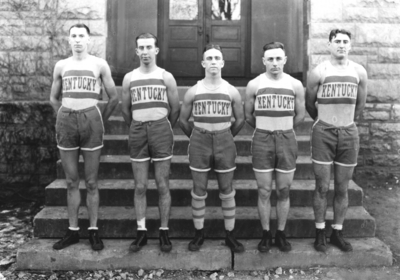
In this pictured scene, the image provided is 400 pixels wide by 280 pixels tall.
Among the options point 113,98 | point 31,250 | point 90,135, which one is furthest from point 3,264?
point 113,98

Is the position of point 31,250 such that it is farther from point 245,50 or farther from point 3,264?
point 245,50

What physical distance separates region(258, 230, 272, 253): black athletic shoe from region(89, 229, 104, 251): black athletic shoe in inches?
57.4

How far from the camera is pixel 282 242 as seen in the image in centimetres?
382

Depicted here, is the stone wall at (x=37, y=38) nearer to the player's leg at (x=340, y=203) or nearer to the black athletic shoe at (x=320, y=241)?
the player's leg at (x=340, y=203)

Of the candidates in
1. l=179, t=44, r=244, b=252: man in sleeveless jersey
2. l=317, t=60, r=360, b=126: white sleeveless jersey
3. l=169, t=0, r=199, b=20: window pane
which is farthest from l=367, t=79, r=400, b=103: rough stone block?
l=169, t=0, r=199, b=20: window pane

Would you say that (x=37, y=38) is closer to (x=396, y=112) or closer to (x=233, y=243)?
(x=233, y=243)

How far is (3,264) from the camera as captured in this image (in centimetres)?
392

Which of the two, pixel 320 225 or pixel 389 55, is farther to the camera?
pixel 389 55

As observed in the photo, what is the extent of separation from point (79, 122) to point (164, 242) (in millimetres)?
1337

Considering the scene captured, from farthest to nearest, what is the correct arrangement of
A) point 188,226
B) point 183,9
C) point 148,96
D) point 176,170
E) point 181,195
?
1. point 183,9
2. point 176,170
3. point 181,195
4. point 188,226
5. point 148,96

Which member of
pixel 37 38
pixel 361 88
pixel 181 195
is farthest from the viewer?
pixel 37 38

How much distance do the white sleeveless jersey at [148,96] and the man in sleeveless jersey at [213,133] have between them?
0.84 feet

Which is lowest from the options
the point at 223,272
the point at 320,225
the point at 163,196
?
the point at 223,272

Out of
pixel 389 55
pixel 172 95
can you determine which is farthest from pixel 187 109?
pixel 389 55
